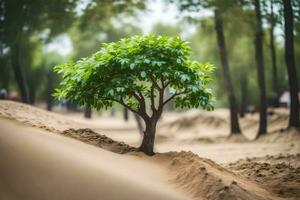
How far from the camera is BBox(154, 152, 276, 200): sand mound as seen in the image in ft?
20.8

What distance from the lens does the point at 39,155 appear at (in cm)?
633

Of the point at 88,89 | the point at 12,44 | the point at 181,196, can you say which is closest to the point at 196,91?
the point at 88,89

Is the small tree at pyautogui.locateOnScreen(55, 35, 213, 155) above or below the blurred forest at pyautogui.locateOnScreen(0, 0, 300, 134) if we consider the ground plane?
below

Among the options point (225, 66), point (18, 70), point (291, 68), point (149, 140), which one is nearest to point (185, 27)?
point (225, 66)

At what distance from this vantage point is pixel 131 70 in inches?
345

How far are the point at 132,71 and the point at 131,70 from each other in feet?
0.15

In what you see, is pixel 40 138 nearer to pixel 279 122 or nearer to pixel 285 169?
pixel 285 169

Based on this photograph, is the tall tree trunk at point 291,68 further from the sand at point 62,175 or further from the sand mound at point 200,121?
the sand at point 62,175

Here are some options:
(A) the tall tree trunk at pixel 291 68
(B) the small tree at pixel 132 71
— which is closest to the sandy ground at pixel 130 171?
(B) the small tree at pixel 132 71

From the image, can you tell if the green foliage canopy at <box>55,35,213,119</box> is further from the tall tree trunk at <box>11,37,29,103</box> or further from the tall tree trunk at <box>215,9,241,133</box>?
the tall tree trunk at <box>11,37,29,103</box>

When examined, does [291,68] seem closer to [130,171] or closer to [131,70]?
[131,70]

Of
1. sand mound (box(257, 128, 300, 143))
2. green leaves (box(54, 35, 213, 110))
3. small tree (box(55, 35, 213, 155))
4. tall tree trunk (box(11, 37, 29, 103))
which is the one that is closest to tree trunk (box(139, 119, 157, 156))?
small tree (box(55, 35, 213, 155))

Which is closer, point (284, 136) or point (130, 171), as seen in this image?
point (130, 171)

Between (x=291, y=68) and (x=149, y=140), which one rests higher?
(x=291, y=68)
